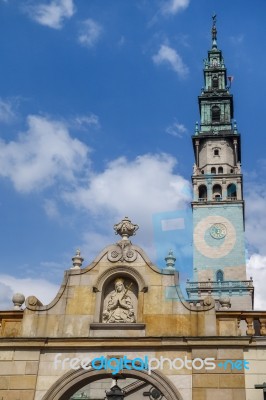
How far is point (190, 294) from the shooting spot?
5544 centimetres

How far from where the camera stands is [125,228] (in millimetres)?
19172

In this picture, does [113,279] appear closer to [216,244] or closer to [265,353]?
[265,353]

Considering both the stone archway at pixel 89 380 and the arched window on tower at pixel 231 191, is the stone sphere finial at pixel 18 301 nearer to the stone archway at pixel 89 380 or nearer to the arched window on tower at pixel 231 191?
the stone archway at pixel 89 380

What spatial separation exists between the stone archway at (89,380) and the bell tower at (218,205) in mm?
36890

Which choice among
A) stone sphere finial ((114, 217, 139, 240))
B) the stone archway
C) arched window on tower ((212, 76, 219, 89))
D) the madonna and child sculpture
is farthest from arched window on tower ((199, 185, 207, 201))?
the stone archway

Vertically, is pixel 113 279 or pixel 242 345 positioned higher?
pixel 113 279

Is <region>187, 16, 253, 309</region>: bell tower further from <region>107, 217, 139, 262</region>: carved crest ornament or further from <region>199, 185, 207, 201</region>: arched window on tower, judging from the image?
<region>107, 217, 139, 262</region>: carved crest ornament

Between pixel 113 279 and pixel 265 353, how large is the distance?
579 cm

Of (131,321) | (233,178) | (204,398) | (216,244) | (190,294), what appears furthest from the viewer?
(233,178)

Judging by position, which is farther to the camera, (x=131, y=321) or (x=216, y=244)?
(x=216, y=244)

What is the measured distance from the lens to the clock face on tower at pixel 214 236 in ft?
195

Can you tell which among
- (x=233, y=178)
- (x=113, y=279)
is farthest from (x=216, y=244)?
(x=113, y=279)

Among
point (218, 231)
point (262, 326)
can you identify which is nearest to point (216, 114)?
point (218, 231)

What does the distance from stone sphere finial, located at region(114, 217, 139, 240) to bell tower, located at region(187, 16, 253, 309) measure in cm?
3517
